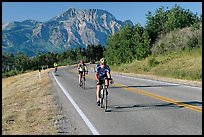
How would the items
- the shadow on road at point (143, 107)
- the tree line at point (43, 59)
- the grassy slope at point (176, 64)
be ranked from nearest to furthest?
the shadow on road at point (143, 107)
the grassy slope at point (176, 64)
the tree line at point (43, 59)

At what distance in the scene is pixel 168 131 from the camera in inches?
314

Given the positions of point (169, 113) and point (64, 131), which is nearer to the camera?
point (64, 131)

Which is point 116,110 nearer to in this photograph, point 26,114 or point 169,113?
point 169,113

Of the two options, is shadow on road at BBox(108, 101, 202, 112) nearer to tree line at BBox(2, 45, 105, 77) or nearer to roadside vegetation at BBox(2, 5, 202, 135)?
roadside vegetation at BBox(2, 5, 202, 135)

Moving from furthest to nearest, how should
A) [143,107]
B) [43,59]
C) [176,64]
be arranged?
[43,59], [176,64], [143,107]

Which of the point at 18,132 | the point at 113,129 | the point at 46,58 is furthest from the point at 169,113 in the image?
the point at 46,58

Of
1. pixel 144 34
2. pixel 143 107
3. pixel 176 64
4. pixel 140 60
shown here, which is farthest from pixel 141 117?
pixel 144 34

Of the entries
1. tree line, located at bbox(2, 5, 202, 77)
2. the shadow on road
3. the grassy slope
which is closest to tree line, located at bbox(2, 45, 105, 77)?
tree line, located at bbox(2, 5, 202, 77)

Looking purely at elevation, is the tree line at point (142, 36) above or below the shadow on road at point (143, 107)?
above

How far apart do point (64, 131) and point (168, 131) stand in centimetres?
253

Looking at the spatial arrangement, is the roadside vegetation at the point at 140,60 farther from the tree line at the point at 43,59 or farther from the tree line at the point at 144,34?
the tree line at the point at 43,59

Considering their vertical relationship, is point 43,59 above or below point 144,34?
below

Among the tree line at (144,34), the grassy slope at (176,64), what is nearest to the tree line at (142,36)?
the tree line at (144,34)

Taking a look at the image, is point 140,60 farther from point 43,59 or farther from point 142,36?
point 43,59
